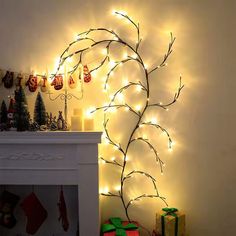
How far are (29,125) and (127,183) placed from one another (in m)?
0.85

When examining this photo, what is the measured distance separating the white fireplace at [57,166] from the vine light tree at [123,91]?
29 centimetres

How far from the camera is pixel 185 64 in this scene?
2.06 m

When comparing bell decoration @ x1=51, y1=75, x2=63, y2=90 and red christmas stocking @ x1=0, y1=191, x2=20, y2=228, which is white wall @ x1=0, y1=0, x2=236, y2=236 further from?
red christmas stocking @ x1=0, y1=191, x2=20, y2=228

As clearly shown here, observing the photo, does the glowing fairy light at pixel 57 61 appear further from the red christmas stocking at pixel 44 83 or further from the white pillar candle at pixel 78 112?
the white pillar candle at pixel 78 112

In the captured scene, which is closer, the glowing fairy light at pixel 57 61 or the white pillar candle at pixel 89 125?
the white pillar candle at pixel 89 125

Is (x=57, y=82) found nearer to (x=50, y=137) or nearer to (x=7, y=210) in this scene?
(x=50, y=137)

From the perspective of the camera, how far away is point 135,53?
2.06m

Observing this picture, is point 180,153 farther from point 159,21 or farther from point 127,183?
point 159,21

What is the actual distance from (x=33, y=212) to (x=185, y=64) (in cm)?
157

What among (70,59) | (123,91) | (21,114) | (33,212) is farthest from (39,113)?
(33,212)

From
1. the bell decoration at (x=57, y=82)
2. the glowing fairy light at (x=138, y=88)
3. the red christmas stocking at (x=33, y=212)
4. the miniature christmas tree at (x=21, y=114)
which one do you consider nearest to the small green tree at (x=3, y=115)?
the miniature christmas tree at (x=21, y=114)

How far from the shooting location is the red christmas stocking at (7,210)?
2.08 meters

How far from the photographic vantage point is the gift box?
1.93m

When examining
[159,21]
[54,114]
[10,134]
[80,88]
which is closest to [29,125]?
[10,134]
